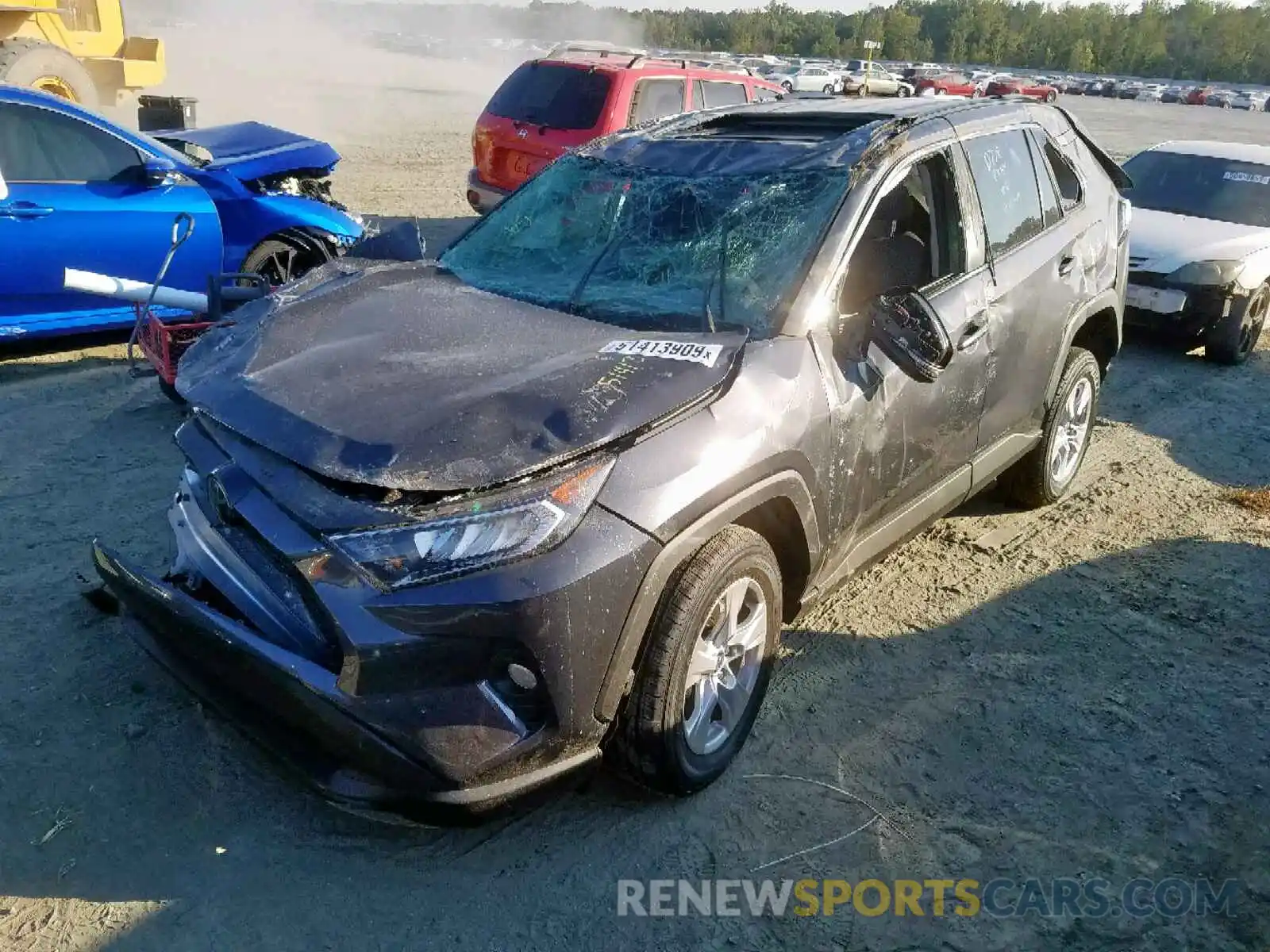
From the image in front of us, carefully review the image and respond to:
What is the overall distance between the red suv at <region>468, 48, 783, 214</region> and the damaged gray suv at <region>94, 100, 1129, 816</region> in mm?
5069

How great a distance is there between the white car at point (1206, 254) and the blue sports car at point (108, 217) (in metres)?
5.94

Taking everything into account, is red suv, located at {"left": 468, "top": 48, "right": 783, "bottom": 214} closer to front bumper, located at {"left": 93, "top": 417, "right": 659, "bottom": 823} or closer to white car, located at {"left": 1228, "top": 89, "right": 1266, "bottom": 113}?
front bumper, located at {"left": 93, "top": 417, "right": 659, "bottom": 823}

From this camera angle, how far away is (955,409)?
3834mm

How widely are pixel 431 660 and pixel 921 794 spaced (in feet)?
5.32

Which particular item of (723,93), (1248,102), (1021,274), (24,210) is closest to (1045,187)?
(1021,274)

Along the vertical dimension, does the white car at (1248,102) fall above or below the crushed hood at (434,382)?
above

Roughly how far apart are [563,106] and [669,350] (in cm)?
707

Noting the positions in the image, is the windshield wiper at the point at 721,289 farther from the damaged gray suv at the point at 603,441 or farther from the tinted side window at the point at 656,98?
the tinted side window at the point at 656,98

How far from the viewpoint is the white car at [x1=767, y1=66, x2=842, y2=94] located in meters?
33.2

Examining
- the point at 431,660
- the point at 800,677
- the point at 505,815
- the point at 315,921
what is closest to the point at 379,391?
the point at 431,660

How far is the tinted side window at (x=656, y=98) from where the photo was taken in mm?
9414

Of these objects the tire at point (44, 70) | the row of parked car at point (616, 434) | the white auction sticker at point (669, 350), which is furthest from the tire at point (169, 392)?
the tire at point (44, 70)

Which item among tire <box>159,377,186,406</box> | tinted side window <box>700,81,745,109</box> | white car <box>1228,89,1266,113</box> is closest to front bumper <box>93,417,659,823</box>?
tire <box>159,377,186,406</box>

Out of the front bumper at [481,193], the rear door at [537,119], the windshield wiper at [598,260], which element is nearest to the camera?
the windshield wiper at [598,260]
